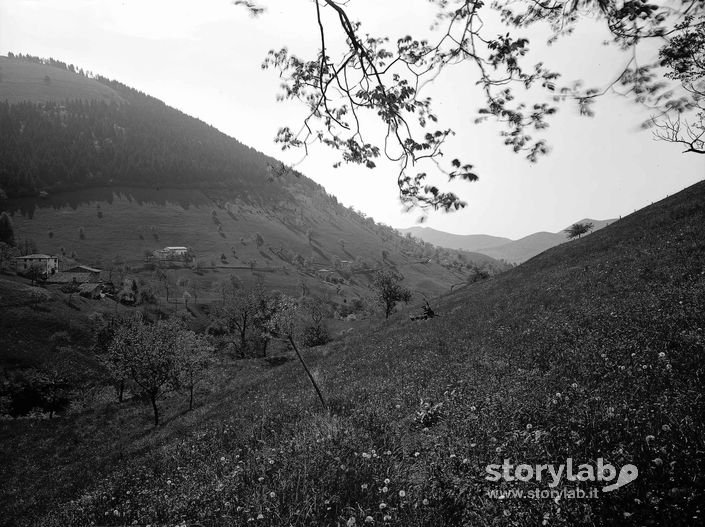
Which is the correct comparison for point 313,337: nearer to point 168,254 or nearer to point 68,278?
point 68,278

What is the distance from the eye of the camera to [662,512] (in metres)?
3.04

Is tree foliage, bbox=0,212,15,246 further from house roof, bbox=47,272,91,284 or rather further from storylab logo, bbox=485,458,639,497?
storylab logo, bbox=485,458,639,497

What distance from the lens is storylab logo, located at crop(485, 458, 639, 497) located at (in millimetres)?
3666

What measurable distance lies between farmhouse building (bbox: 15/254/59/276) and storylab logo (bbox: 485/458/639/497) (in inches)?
7342

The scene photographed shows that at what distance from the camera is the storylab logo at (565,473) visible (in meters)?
3.67

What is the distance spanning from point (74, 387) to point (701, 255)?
85.4m

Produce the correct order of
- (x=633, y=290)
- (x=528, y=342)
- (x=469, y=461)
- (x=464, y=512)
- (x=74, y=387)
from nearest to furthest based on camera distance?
(x=464, y=512) < (x=469, y=461) < (x=528, y=342) < (x=633, y=290) < (x=74, y=387)

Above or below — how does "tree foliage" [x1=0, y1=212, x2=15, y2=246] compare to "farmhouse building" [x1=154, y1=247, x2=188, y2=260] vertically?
above

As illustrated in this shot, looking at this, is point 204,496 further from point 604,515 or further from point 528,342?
point 528,342

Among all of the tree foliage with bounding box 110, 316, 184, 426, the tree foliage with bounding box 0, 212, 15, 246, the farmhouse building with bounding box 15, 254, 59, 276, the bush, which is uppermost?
the tree foliage with bounding box 0, 212, 15, 246

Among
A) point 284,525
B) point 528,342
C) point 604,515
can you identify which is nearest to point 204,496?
point 284,525

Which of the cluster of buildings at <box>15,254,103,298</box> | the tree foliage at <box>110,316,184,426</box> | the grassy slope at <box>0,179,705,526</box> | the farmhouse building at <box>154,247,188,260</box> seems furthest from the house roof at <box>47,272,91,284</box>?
the grassy slope at <box>0,179,705,526</box>

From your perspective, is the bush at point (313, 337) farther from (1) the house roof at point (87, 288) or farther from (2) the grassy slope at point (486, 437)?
(1) the house roof at point (87, 288)

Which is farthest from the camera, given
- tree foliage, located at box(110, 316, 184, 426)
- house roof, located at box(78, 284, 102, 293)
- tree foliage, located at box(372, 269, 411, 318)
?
house roof, located at box(78, 284, 102, 293)
